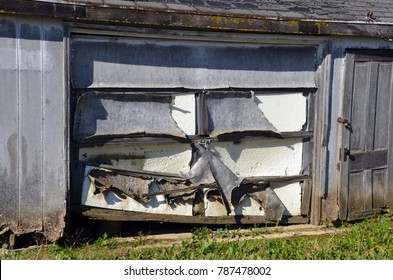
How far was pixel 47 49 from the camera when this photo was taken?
6.82m

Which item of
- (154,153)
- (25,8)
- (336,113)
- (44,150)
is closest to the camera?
(25,8)

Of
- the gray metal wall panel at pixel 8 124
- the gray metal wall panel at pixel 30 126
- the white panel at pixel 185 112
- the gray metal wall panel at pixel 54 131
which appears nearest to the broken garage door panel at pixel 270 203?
the white panel at pixel 185 112

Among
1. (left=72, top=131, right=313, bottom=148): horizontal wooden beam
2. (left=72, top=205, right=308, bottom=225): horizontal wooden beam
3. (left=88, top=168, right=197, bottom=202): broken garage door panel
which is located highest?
(left=72, top=131, right=313, bottom=148): horizontal wooden beam

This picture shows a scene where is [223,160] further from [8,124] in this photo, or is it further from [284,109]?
[8,124]

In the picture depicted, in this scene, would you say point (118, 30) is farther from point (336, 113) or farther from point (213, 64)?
point (336, 113)

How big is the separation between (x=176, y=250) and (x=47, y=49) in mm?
2486

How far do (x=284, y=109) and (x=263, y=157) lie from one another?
0.65 m

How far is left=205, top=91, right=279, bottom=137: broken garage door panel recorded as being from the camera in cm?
790

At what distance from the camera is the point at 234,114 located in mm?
8031

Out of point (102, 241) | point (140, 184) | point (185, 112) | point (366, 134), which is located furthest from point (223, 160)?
point (366, 134)

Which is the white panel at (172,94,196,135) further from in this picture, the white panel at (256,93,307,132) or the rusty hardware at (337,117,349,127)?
the rusty hardware at (337,117,349,127)

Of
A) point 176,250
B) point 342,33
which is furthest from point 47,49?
point 342,33

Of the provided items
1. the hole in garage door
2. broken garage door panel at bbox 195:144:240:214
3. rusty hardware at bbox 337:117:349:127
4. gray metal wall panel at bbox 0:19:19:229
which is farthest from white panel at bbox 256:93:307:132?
gray metal wall panel at bbox 0:19:19:229

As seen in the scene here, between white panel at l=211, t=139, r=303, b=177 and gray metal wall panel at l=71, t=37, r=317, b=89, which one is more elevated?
gray metal wall panel at l=71, t=37, r=317, b=89
